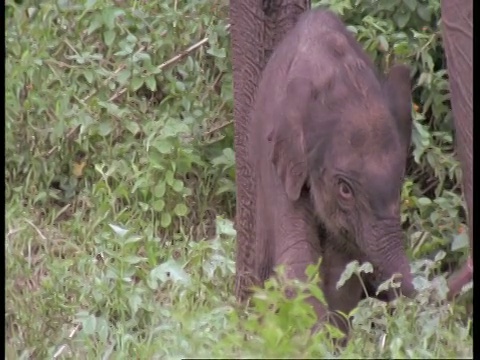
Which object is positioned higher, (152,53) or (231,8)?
(231,8)

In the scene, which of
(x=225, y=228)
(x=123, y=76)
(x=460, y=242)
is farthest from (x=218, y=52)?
(x=460, y=242)

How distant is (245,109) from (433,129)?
145 centimetres

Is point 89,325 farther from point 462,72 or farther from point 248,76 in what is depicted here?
point 462,72

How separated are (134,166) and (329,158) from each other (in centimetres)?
178

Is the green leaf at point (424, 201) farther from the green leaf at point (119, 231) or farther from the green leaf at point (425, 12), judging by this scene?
the green leaf at point (119, 231)

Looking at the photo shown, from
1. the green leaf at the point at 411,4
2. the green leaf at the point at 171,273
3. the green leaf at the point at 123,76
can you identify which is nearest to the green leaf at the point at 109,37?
the green leaf at the point at 123,76

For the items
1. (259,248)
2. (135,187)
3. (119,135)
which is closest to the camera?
(259,248)

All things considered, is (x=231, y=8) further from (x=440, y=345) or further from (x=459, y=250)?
(x=440, y=345)

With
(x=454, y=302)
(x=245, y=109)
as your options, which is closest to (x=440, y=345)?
(x=454, y=302)

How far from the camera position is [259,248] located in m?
4.41

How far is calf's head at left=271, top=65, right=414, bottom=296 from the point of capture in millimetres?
4000

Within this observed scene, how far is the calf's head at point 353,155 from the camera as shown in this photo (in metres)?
4.00

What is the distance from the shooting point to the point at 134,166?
18.7ft

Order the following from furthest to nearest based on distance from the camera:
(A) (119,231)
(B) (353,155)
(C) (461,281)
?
(A) (119,231), (B) (353,155), (C) (461,281)
